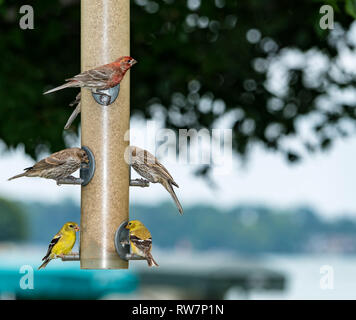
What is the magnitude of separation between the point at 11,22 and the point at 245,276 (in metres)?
19.4

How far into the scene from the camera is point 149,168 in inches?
207

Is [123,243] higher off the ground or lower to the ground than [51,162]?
lower

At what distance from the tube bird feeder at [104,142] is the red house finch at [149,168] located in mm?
87

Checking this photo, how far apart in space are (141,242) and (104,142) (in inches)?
29.7

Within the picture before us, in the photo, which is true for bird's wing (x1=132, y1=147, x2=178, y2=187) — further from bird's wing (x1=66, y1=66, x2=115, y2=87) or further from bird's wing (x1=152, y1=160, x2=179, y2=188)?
bird's wing (x1=66, y1=66, x2=115, y2=87)

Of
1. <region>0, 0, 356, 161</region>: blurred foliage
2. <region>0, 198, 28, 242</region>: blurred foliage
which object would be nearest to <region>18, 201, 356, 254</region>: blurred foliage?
<region>0, 198, 28, 242</region>: blurred foliage

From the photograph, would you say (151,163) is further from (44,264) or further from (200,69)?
(200,69)

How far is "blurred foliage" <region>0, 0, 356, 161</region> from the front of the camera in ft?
31.0

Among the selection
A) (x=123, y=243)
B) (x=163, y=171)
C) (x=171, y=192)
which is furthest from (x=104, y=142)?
(x=123, y=243)

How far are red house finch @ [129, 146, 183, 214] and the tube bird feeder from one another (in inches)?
3.4

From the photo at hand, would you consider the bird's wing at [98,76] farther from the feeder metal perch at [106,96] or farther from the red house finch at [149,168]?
the red house finch at [149,168]

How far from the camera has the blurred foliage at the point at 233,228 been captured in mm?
54094
